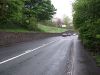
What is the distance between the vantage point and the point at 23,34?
4544cm

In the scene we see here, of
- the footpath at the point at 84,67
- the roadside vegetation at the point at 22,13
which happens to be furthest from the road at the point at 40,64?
the roadside vegetation at the point at 22,13

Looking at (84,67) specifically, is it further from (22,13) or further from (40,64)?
(22,13)

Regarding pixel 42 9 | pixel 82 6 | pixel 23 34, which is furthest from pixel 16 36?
pixel 42 9

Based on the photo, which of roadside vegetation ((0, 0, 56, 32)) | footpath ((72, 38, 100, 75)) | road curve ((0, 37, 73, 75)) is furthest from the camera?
roadside vegetation ((0, 0, 56, 32))

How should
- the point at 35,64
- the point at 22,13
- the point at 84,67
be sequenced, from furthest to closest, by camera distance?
the point at 22,13, the point at 35,64, the point at 84,67

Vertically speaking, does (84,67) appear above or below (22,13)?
below

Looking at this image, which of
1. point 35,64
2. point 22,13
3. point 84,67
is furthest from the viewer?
point 22,13

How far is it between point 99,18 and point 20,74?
28.7ft

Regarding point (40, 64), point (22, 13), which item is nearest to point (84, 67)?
point (40, 64)

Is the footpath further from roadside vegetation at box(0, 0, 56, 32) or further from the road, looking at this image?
roadside vegetation at box(0, 0, 56, 32)

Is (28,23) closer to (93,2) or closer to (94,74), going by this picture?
(93,2)

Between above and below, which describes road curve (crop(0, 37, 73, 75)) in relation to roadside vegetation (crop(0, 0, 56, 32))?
below

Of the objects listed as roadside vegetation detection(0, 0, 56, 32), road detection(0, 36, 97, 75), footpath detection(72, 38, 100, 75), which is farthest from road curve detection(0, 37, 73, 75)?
roadside vegetation detection(0, 0, 56, 32)

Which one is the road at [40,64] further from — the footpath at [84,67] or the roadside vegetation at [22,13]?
the roadside vegetation at [22,13]
